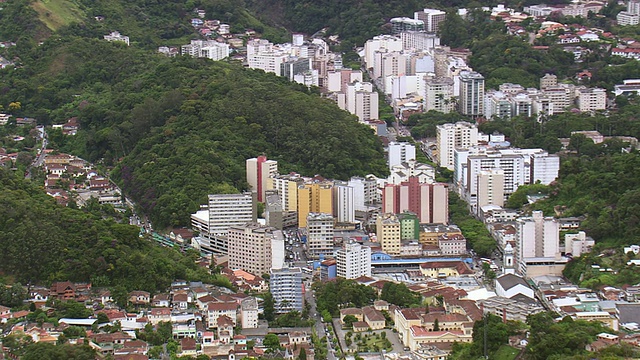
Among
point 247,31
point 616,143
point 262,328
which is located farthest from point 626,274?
point 247,31

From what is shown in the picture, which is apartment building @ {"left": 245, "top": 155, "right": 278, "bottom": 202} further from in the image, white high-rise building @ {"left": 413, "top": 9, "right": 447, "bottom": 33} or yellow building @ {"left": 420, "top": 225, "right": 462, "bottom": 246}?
white high-rise building @ {"left": 413, "top": 9, "right": 447, "bottom": 33}

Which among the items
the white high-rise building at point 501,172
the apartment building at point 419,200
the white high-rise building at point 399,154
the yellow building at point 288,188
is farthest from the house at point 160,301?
the white high-rise building at point 399,154

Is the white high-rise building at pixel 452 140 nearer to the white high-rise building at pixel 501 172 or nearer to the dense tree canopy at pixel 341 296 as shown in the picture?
the white high-rise building at pixel 501 172

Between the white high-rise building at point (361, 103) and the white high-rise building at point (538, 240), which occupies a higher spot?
the white high-rise building at point (361, 103)

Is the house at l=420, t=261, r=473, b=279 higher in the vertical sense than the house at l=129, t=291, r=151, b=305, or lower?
higher

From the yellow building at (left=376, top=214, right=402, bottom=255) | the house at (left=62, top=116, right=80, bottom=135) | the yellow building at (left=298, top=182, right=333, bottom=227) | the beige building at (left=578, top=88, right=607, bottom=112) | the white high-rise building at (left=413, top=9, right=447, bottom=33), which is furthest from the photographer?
the white high-rise building at (left=413, top=9, right=447, bottom=33)

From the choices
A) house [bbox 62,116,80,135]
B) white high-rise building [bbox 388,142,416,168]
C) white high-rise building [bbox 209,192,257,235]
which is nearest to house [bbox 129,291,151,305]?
white high-rise building [bbox 209,192,257,235]

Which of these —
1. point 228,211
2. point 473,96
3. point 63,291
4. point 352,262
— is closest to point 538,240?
point 352,262
